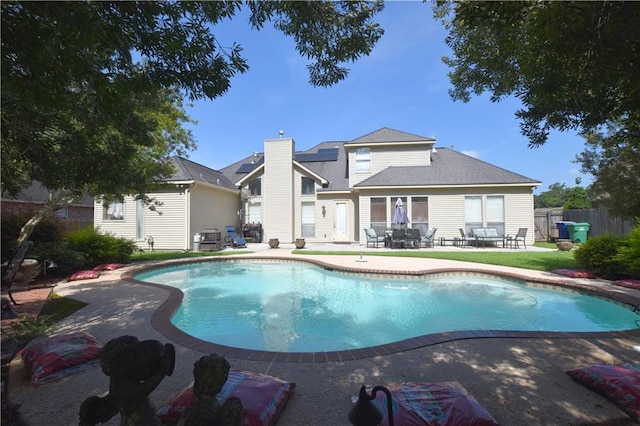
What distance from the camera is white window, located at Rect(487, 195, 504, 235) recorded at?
17.4 m

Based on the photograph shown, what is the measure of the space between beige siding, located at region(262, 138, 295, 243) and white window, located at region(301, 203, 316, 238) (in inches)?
33.6

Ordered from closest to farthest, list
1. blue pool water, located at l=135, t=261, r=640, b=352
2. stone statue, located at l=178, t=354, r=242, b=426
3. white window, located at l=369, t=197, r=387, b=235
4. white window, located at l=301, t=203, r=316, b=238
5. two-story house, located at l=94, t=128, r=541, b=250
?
stone statue, located at l=178, t=354, r=242, b=426 → blue pool water, located at l=135, t=261, r=640, b=352 → two-story house, located at l=94, t=128, r=541, b=250 → white window, located at l=369, t=197, r=387, b=235 → white window, located at l=301, t=203, r=316, b=238

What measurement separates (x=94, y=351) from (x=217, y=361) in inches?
114

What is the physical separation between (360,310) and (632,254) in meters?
6.79

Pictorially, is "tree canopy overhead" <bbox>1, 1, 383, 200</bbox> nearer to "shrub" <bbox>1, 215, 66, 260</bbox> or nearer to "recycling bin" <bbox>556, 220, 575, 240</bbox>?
"shrub" <bbox>1, 215, 66, 260</bbox>

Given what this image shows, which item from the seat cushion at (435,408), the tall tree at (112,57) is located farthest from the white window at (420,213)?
the seat cushion at (435,408)

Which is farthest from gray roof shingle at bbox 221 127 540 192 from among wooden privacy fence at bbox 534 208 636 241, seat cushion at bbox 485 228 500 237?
wooden privacy fence at bbox 534 208 636 241

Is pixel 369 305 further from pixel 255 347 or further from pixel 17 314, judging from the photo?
pixel 17 314

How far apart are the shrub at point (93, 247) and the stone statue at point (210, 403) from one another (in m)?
10.8

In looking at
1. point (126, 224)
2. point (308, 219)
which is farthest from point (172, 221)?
point (308, 219)

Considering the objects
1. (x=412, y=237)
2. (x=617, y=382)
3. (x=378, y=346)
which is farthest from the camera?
(x=412, y=237)

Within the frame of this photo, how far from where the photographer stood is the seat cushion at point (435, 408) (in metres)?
2.17

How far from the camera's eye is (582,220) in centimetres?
2016

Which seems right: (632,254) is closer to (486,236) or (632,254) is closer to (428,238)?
(486,236)
